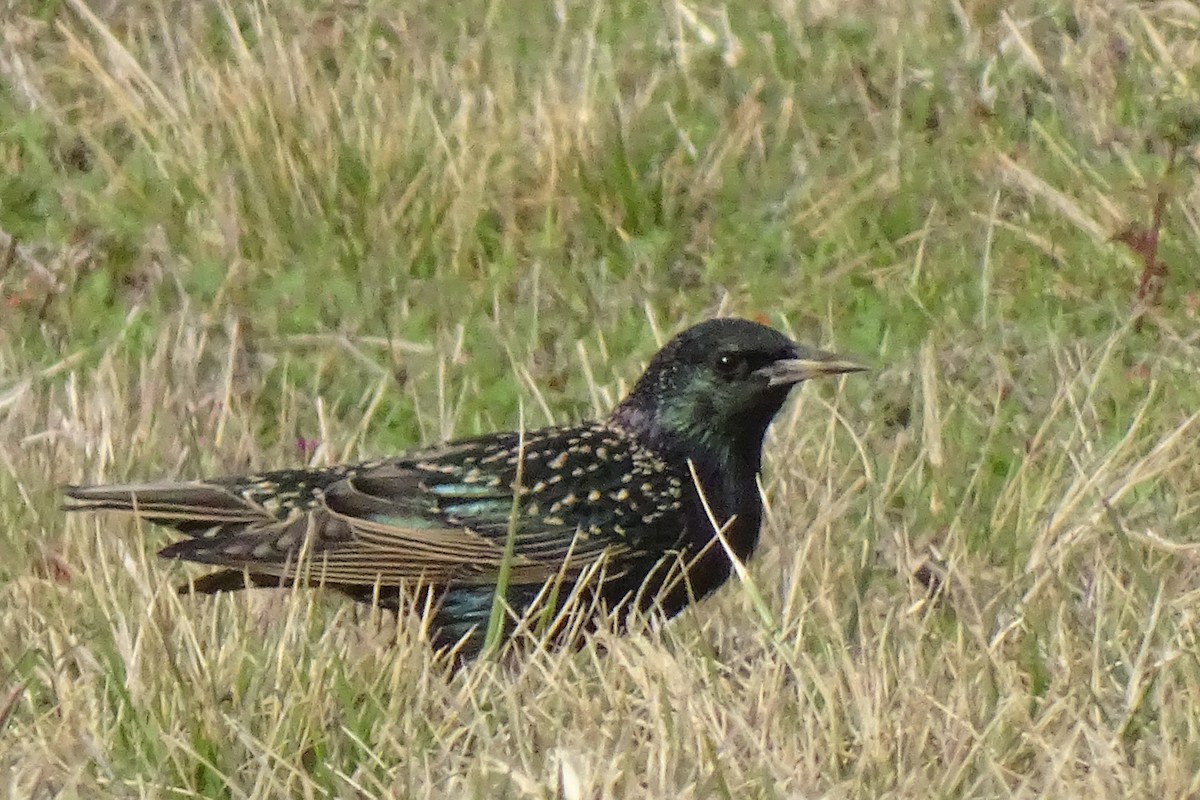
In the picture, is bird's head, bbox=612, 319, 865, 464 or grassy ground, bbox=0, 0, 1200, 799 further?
bird's head, bbox=612, 319, 865, 464

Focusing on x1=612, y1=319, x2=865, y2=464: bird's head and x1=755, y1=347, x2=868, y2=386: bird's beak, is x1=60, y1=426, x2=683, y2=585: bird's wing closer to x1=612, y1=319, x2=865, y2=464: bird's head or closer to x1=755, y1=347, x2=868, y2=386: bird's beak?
x1=612, y1=319, x2=865, y2=464: bird's head

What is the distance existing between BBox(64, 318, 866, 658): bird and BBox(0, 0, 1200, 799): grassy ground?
0.11m

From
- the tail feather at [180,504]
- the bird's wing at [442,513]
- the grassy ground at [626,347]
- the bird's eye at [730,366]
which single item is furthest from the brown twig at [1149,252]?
the tail feather at [180,504]

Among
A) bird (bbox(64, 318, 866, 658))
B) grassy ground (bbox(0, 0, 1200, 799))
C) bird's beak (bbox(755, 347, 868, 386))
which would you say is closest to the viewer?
grassy ground (bbox(0, 0, 1200, 799))

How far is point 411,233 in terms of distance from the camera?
5832 millimetres

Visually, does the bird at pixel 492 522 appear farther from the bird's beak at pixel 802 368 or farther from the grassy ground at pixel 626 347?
the grassy ground at pixel 626 347

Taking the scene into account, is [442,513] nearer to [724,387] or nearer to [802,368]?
[724,387]

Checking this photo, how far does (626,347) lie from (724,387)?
1154 mm

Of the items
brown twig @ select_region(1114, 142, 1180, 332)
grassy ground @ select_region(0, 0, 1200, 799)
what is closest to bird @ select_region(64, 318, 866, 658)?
grassy ground @ select_region(0, 0, 1200, 799)

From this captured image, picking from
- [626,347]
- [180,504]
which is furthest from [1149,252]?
[180,504]

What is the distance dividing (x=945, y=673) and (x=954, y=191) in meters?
2.58

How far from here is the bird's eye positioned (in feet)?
14.3

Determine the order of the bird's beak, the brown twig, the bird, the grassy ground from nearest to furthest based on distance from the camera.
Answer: the grassy ground → the bird → the bird's beak → the brown twig

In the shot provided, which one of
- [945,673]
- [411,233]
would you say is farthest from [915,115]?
[945,673]
